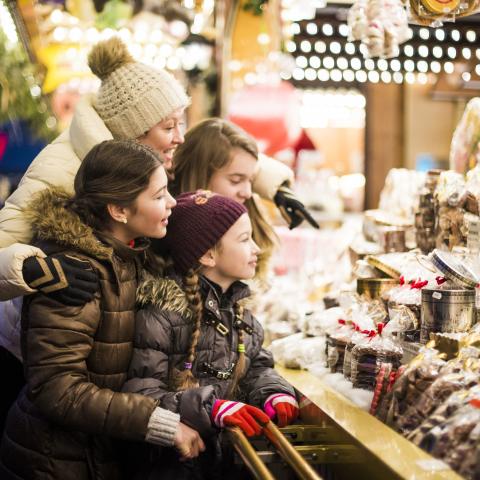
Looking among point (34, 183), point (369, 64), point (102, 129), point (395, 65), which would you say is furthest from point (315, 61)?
point (34, 183)

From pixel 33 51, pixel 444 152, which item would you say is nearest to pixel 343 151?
pixel 444 152

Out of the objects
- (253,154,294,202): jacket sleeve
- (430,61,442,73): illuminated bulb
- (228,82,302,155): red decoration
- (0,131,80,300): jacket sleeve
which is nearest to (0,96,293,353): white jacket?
(0,131,80,300): jacket sleeve

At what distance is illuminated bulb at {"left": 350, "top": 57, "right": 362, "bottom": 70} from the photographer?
395 cm

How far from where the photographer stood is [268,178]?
3.53m

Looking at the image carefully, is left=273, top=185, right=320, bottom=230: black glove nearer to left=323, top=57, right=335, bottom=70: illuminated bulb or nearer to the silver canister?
left=323, top=57, right=335, bottom=70: illuminated bulb

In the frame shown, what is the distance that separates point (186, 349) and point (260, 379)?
0.28m

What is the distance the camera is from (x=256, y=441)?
7.84 ft

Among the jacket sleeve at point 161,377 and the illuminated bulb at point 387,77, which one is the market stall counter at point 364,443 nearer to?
the jacket sleeve at point 161,377

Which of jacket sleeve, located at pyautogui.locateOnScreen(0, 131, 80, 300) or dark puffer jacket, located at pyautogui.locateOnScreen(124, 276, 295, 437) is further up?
jacket sleeve, located at pyautogui.locateOnScreen(0, 131, 80, 300)

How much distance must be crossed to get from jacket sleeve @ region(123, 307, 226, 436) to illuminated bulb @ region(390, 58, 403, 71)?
6.60 ft

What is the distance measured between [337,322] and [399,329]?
50cm

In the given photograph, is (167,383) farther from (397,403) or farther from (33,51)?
(33,51)

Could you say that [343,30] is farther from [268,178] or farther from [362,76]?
[268,178]

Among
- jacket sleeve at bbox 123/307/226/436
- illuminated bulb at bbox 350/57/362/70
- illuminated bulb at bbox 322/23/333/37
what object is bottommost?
jacket sleeve at bbox 123/307/226/436
